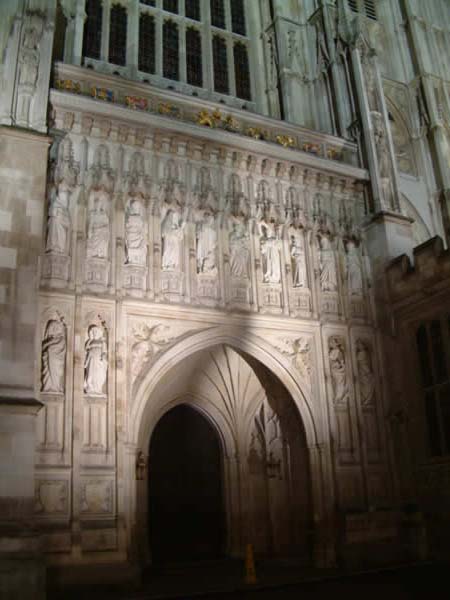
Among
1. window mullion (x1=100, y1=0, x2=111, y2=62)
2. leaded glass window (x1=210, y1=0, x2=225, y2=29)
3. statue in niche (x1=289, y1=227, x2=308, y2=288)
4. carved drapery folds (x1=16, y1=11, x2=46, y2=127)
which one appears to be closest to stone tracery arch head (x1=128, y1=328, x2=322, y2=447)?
statue in niche (x1=289, y1=227, x2=308, y2=288)

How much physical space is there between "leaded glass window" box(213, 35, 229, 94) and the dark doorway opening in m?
10.0

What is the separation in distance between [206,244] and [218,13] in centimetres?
1143

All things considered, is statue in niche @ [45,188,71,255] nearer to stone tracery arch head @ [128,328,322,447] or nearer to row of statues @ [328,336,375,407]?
stone tracery arch head @ [128,328,322,447]

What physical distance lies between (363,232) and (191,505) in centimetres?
748

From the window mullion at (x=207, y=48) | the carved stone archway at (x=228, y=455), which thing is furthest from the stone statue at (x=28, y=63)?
the window mullion at (x=207, y=48)

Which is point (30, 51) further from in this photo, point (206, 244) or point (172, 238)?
point (206, 244)

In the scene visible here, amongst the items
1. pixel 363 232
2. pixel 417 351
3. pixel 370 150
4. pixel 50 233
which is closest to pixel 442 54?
pixel 370 150

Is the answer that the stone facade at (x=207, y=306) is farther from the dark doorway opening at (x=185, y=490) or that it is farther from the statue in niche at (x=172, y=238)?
the dark doorway opening at (x=185, y=490)

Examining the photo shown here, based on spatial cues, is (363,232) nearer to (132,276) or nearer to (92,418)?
(132,276)

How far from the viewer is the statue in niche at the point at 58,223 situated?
37.0 ft

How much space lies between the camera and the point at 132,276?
11.8 meters

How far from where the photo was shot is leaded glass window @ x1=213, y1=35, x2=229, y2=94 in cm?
1941

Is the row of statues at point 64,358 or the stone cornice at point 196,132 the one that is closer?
the row of statues at point 64,358

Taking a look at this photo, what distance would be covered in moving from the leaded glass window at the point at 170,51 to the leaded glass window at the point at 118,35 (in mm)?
1241
